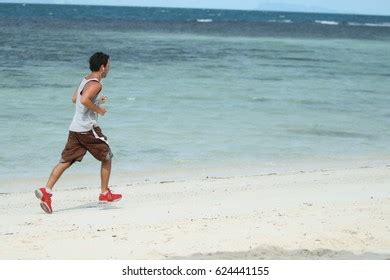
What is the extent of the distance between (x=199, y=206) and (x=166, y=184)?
1.61 meters

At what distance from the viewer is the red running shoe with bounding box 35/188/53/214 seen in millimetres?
7105

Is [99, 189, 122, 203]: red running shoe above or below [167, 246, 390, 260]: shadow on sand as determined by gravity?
below

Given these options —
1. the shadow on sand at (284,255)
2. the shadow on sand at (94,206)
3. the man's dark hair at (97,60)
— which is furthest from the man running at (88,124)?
the shadow on sand at (284,255)

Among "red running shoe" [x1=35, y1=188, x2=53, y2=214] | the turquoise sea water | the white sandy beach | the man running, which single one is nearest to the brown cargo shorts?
the man running

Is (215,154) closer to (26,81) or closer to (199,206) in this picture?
(199,206)

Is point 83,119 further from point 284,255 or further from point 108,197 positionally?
point 284,255

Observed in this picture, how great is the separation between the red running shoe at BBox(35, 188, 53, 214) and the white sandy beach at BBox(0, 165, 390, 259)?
75 millimetres

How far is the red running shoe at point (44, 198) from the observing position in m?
7.11

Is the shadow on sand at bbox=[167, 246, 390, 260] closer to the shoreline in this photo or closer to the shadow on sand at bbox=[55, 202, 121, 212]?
the shadow on sand at bbox=[55, 202, 121, 212]

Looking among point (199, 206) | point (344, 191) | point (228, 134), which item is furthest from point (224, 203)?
point (228, 134)

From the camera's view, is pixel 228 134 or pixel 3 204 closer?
pixel 3 204

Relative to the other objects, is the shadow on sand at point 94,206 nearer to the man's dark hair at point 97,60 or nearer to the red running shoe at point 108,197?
the red running shoe at point 108,197

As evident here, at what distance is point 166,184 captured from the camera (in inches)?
359

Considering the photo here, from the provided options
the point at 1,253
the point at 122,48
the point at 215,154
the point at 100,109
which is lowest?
the point at 122,48
